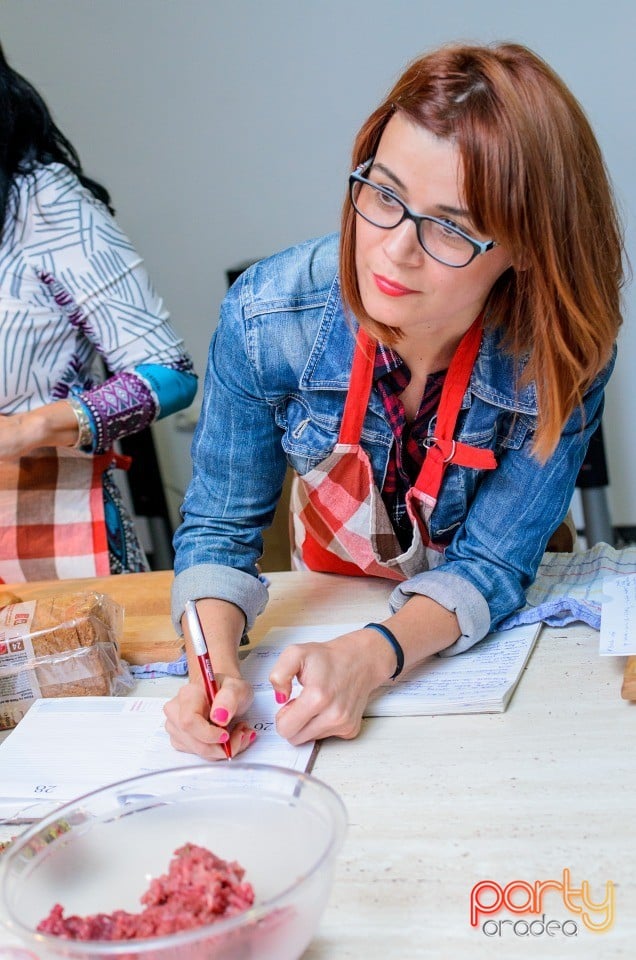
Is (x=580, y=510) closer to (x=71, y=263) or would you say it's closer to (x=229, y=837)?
(x=71, y=263)

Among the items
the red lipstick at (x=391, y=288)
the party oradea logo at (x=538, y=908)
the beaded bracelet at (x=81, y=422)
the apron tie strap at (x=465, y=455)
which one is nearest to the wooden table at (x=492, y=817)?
the party oradea logo at (x=538, y=908)

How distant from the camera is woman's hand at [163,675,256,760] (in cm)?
107

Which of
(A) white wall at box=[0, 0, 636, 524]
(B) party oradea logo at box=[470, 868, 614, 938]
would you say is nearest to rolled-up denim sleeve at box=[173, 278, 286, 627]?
(B) party oradea logo at box=[470, 868, 614, 938]

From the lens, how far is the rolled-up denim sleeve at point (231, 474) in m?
1.33

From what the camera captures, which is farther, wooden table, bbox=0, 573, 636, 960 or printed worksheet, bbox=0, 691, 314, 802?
printed worksheet, bbox=0, 691, 314, 802

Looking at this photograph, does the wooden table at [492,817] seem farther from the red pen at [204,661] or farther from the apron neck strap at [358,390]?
the apron neck strap at [358,390]

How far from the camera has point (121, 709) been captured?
3.99 ft

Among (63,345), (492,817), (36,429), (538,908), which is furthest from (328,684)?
(63,345)

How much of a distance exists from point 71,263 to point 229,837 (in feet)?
3.92

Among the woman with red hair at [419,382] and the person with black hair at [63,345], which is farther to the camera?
the person with black hair at [63,345]

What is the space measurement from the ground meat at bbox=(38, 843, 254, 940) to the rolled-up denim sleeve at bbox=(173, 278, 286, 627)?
574 mm

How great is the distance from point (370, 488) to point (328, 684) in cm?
36

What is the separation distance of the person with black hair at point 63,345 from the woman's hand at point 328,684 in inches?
30.2

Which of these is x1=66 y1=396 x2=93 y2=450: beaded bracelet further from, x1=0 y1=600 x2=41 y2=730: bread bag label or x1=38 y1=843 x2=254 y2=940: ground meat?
x1=38 y1=843 x2=254 y2=940: ground meat
